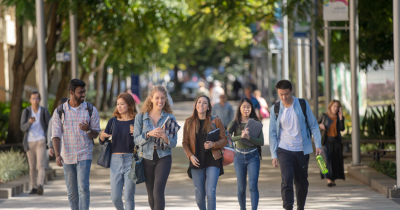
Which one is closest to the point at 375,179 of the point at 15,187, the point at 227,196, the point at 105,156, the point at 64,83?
the point at 227,196

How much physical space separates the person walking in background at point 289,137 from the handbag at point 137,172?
5.10 ft

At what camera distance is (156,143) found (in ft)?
22.5

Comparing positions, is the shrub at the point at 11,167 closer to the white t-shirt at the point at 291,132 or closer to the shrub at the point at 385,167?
the white t-shirt at the point at 291,132

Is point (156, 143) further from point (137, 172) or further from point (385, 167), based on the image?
point (385, 167)

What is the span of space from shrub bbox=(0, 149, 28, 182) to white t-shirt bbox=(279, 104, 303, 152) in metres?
5.72

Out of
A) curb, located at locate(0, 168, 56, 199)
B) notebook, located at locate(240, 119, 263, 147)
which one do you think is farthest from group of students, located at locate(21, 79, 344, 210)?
curb, located at locate(0, 168, 56, 199)

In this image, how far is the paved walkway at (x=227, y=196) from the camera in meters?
9.16

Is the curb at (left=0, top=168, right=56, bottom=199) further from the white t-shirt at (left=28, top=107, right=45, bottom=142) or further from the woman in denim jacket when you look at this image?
the woman in denim jacket

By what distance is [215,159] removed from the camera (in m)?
7.13

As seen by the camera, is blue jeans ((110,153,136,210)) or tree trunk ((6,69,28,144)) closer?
blue jeans ((110,153,136,210))

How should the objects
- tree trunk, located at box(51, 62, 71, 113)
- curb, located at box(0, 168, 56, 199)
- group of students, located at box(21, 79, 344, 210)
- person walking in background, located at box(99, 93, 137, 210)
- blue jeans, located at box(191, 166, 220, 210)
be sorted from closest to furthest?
group of students, located at box(21, 79, 344, 210)
person walking in background, located at box(99, 93, 137, 210)
blue jeans, located at box(191, 166, 220, 210)
curb, located at box(0, 168, 56, 199)
tree trunk, located at box(51, 62, 71, 113)

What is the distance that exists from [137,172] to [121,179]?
30 centimetres

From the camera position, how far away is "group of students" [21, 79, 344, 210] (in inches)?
272

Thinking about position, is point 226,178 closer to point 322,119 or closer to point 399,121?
point 322,119
